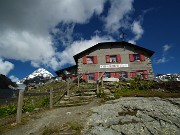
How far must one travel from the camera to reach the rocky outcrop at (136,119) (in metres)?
7.08

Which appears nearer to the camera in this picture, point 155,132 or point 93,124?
point 155,132

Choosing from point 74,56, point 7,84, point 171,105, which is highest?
point 74,56

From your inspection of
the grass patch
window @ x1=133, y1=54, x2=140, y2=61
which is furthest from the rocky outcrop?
window @ x1=133, y1=54, x2=140, y2=61

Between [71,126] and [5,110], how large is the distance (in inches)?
246

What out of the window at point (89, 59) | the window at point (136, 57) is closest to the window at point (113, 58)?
the window at point (89, 59)

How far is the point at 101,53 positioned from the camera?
32031 millimetres

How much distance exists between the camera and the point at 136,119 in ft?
26.7

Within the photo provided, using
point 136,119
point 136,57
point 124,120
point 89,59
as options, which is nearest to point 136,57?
point 136,57

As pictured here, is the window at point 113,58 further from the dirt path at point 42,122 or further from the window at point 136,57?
the dirt path at point 42,122

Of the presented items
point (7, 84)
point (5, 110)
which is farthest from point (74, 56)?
point (5, 110)

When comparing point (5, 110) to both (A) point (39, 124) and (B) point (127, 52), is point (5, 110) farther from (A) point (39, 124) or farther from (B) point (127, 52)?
(B) point (127, 52)

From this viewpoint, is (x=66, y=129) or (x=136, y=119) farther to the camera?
(x=136, y=119)

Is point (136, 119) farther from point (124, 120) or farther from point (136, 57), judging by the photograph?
point (136, 57)

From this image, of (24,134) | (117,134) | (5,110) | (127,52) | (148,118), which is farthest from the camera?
(127,52)
